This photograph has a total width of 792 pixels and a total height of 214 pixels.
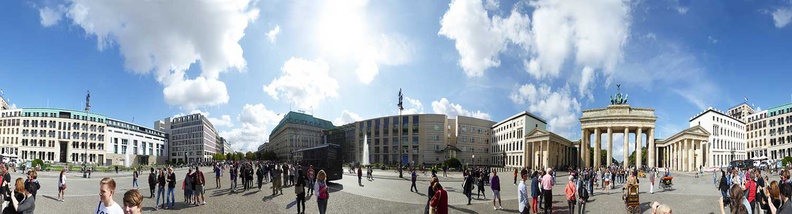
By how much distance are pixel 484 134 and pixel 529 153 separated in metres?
15.1

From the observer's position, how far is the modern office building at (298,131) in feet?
74.9

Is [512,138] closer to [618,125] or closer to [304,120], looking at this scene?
Result: [618,125]

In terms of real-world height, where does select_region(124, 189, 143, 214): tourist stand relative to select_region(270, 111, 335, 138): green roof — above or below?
below

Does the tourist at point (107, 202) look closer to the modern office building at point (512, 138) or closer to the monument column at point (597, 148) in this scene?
the monument column at point (597, 148)

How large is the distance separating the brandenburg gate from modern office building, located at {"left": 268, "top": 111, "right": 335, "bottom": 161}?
77089 millimetres

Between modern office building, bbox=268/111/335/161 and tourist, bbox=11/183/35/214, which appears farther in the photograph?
modern office building, bbox=268/111/335/161

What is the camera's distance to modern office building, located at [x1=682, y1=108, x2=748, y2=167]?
10214cm

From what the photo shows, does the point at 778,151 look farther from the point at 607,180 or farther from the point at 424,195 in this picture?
the point at 424,195

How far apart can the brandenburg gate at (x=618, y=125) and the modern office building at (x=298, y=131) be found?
253 ft

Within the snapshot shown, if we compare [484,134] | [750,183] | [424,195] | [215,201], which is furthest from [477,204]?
[484,134]

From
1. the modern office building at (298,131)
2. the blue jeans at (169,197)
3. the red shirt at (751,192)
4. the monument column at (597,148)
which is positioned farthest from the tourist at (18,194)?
the monument column at (597,148)

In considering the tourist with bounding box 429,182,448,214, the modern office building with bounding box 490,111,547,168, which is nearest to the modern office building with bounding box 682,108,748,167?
the modern office building with bounding box 490,111,547,168

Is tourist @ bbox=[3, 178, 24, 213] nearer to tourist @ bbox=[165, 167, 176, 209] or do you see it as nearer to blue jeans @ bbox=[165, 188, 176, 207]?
tourist @ bbox=[165, 167, 176, 209]

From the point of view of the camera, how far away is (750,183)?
13156 mm
